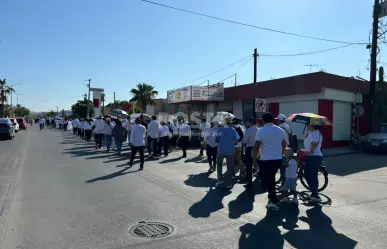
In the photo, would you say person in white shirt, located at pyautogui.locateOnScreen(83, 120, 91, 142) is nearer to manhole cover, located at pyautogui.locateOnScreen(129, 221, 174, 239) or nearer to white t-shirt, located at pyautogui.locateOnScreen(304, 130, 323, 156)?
white t-shirt, located at pyautogui.locateOnScreen(304, 130, 323, 156)

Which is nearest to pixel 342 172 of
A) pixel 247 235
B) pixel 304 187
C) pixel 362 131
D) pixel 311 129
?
pixel 304 187

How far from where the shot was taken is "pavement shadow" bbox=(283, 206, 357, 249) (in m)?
4.60

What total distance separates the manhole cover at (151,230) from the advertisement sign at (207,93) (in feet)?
63.7

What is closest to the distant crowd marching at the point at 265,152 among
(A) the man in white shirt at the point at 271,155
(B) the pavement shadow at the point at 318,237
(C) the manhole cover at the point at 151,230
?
(A) the man in white shirt at the point at 271,155

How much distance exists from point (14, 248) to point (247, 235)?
3.19 m

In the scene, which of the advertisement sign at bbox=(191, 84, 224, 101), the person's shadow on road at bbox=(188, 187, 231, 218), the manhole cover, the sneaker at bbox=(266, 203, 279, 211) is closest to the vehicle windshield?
the advertisement sign at bbox=(191, 84, 224, 101)

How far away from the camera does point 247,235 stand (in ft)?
16.3

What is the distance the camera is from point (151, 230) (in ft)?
16.9

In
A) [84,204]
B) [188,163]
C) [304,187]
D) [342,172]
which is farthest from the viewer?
[188,163]

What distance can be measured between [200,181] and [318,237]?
15.1 ft

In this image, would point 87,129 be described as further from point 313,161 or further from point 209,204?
point 313,161

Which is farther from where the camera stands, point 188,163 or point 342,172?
point 188,163

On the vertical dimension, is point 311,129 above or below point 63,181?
above

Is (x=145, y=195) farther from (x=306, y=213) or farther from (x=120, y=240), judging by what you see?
(x=306, y=213)
